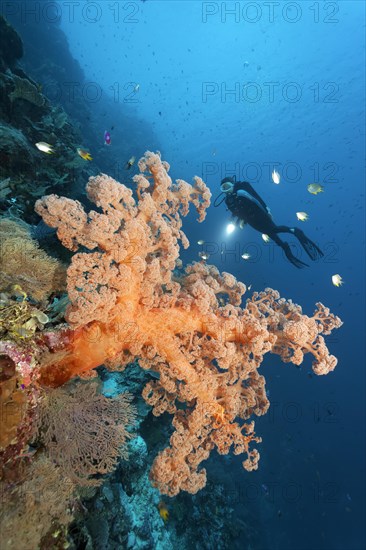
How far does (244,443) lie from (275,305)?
1725 millimetres

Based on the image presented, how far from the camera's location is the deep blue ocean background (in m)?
24.4

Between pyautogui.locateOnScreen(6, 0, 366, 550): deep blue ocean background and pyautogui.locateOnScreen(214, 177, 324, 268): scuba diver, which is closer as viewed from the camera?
pyautogui.locateOnScreen(214, 177, 324, 268): scuba diver

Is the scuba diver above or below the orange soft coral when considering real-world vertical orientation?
above

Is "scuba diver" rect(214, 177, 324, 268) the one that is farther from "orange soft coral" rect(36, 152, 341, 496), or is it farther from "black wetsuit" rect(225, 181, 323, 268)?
"orange soft coral" rect(36, 152, 341, 496)

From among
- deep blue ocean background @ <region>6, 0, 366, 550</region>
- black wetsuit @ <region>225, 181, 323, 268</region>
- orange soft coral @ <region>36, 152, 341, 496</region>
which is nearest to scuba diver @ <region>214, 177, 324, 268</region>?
black wetsuit @ <region>225, 181, 323, 268</region>

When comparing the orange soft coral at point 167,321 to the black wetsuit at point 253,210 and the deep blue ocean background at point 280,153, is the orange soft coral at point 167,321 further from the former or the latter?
the deep blue ocean background at point 280,153

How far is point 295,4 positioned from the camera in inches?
1775

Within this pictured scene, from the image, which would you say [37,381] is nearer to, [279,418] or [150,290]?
[150,290]

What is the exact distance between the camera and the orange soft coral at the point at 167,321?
8.99 ft

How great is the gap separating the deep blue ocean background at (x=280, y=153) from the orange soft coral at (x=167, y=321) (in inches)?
247

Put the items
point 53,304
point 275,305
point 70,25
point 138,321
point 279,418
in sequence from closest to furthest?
point 53,304
point 138,321
point 275,305
point 279,418
point 70,25

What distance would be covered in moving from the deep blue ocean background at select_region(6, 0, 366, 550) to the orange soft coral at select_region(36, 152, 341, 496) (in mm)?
6263

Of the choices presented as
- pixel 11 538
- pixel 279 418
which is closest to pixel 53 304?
pixel 11 538

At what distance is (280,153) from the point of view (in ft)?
211
